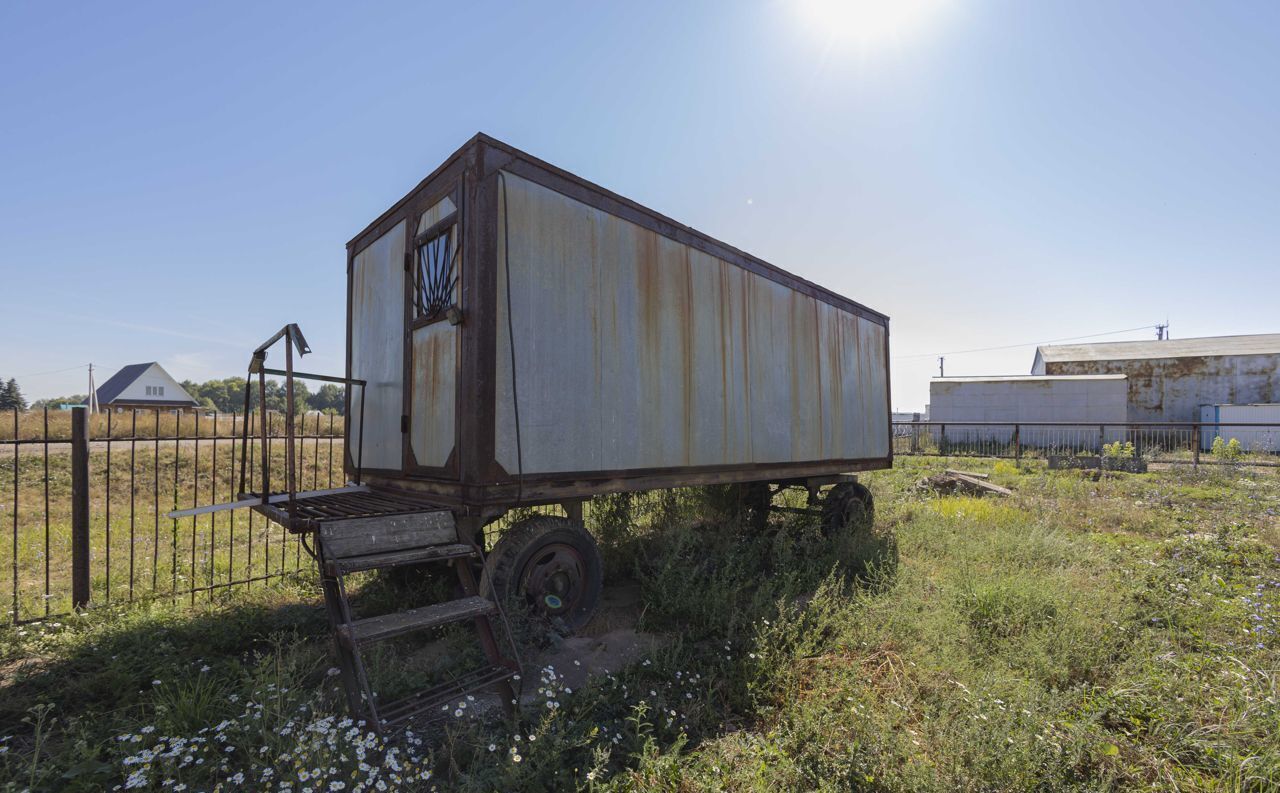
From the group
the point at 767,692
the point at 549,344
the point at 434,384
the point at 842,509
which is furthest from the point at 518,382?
the point at 842,509

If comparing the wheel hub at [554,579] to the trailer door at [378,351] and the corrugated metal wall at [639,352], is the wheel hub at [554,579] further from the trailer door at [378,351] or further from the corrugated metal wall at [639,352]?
the trailer door at [378,351]

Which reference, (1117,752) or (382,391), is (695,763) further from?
(382,391)

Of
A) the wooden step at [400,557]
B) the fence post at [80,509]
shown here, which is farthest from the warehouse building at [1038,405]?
the fence post at [80,509]

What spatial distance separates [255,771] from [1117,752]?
4.06m

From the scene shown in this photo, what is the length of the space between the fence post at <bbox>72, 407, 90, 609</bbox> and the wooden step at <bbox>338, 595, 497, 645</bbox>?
322 centimetres

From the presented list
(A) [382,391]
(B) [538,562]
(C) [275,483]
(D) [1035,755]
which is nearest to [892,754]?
(D) [1035,755]

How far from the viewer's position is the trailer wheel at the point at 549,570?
12.4ft

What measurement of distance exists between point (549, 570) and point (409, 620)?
130cm

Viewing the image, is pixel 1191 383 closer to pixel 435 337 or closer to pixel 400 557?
pixel 435 337

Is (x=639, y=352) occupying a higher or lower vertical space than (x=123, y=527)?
higher

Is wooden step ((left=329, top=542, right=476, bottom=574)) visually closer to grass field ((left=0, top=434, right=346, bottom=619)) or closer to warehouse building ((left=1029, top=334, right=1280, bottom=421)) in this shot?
grass field ((left=0, top=434, right=346, bottom=619))

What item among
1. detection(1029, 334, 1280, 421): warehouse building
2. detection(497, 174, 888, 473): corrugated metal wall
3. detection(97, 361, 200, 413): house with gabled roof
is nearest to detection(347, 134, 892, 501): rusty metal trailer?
detection(497, 174, 888, 473): corrugated metal wall

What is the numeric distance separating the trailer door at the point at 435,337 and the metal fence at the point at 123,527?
1.13m

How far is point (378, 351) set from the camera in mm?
4996
